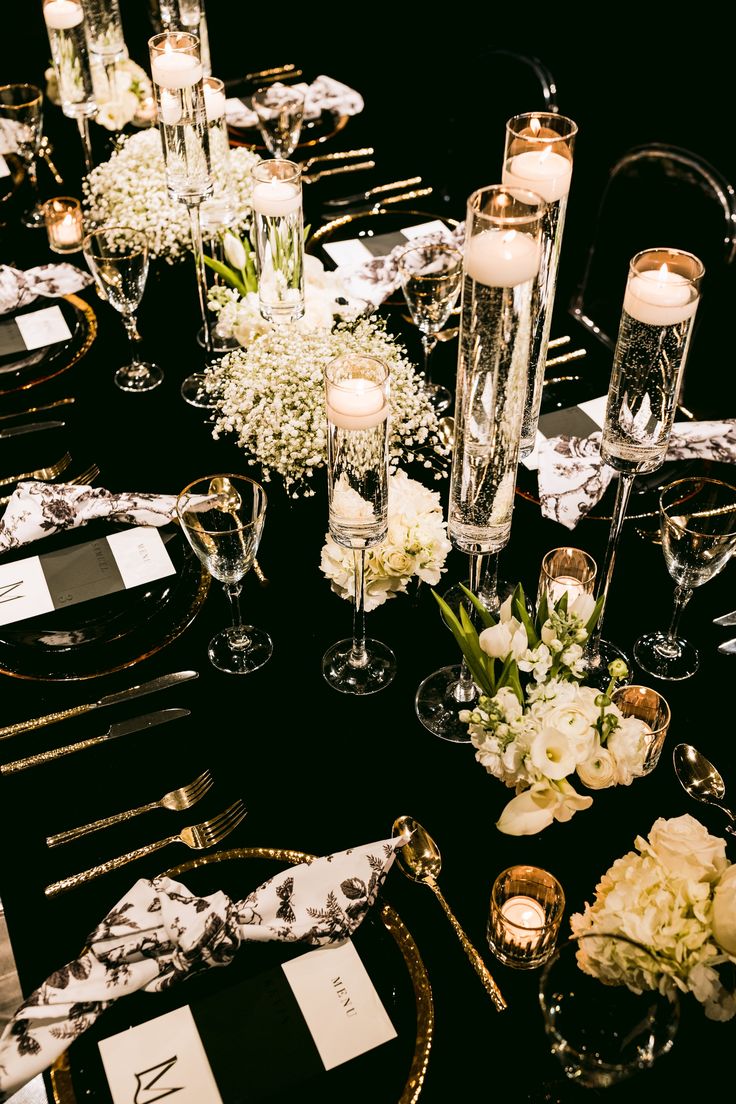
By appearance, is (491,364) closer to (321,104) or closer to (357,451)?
(357,451)

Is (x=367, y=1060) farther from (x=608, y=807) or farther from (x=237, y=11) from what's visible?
(x=237, y=11)

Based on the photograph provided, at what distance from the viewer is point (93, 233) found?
208cm

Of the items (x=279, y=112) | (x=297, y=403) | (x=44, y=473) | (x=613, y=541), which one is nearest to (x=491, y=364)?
(x=613, y=541)

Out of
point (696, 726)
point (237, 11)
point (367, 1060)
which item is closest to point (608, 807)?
point (696, 726)

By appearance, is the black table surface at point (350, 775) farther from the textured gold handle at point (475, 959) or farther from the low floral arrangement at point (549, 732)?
the low floral arrangement at point (549, 732)

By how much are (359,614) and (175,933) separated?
21.6 inches

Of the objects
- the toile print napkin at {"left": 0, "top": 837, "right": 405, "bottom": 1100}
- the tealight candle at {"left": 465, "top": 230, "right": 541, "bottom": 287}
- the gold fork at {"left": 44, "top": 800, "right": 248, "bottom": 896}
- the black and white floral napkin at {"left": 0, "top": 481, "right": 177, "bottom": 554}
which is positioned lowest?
the gold fork at {"left": 44, "top": 800, "right": 248, "bottom": 896}

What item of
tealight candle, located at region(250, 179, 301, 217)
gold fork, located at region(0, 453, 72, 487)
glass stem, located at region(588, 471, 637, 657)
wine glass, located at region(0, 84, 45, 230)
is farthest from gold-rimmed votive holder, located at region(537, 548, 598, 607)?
wine glass, located at region(0, 84, 45, 230)

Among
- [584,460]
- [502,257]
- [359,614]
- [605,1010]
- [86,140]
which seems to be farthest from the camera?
[86,140]

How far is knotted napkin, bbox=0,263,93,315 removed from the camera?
227 cm

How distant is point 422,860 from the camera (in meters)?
1.27

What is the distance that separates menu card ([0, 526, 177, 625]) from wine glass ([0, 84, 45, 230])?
4.49 feet

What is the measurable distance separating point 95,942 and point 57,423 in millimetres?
1172

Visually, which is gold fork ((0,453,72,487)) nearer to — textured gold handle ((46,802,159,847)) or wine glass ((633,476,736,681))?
textured gold handle ((46,802,159,847))
